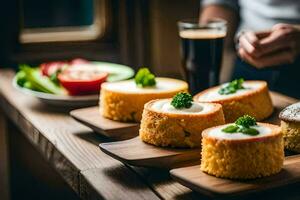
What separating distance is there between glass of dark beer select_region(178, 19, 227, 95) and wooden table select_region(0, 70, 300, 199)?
26 centimetres

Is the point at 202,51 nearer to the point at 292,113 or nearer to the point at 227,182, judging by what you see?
the point at 292,113

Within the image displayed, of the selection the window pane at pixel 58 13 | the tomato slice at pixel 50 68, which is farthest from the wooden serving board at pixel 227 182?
the window pane at pixel 58 13

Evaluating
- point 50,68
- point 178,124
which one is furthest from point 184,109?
point 50,68

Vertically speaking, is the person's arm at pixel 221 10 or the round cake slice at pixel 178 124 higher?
the person's arm at pixel 221 10

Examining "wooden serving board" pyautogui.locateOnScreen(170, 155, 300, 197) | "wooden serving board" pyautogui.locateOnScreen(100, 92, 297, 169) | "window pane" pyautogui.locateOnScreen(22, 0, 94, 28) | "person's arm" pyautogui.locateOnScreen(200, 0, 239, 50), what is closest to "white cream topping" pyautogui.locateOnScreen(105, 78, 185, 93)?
"wooden serving board" pyautogui.locateOnScreen(100, 92, 297, 169)

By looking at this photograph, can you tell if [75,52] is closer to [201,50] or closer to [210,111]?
[201,50]

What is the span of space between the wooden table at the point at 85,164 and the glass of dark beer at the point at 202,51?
0.86ft

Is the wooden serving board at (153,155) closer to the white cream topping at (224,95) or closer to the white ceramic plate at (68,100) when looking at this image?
the white cream topping at (224,95)

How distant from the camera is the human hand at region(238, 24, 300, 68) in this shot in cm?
205

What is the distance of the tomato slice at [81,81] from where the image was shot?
2.01 m

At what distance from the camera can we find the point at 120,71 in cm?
229

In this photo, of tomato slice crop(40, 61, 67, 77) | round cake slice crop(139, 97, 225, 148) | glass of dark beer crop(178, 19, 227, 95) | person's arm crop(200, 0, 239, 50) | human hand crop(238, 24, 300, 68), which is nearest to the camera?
round cake slice crop(139, 97, 225, 148)

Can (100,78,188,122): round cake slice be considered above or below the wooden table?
above

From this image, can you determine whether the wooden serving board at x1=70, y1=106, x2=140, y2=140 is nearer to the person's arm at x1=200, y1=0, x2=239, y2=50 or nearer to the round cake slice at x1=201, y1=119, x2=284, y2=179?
the round cake slice at x1=201, y1=119, x2=284, y2=179
